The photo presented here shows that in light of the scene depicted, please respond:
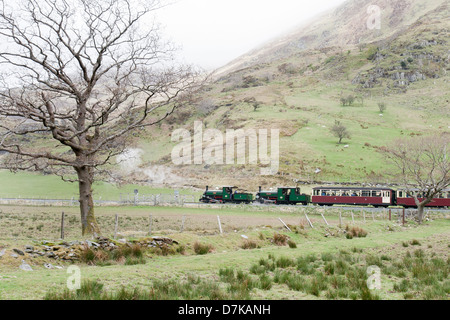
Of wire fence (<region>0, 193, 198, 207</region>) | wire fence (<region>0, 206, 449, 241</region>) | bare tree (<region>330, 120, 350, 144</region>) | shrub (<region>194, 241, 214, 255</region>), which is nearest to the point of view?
shrub (<region>194, 241, 214, 255</region>)

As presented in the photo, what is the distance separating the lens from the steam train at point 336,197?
1735 inches

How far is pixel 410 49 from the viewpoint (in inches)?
6024

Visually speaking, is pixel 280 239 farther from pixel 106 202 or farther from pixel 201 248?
pixel 106 202

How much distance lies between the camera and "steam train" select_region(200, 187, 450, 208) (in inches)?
1735

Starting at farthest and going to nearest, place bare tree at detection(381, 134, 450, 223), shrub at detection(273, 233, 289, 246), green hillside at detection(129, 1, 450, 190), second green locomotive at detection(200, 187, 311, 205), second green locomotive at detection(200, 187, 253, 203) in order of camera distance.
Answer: green hillside at detection(129, 1, 450, 190) < second green locomotive at detection(200, 187, 253, 203) < second green locomotive at detection(200, 187, 311, 205) < bare tree at detection(381, 134, 450, 223) < shrub at detection(273, 233, 289, 246)

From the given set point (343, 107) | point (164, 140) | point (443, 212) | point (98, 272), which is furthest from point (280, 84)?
point (98, 272)

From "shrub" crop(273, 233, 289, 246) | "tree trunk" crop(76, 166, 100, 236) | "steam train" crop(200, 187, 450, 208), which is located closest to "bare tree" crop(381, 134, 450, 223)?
"steam train" crop(200, 187, 450, 208)

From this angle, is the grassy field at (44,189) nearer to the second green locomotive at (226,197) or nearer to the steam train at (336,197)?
the second green locomotive at (226,197)

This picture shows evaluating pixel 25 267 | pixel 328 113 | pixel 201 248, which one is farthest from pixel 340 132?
pixel 25 267

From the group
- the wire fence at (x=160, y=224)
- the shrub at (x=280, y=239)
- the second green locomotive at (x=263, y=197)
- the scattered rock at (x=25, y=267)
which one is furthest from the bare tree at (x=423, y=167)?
the scattered rock at (x=25, y=267)

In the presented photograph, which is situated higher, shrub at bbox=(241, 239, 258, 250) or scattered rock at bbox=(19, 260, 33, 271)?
scattered rock at bbox=(19, 260, 33, 271)

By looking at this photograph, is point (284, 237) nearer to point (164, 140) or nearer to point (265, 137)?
point (265, 137)

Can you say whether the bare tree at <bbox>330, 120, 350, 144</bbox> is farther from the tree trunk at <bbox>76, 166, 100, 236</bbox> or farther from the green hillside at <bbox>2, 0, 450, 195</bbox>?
the tree trunk at <bbox>76, 166, 100, 236</bbox>

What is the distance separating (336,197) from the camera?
1790 inches
